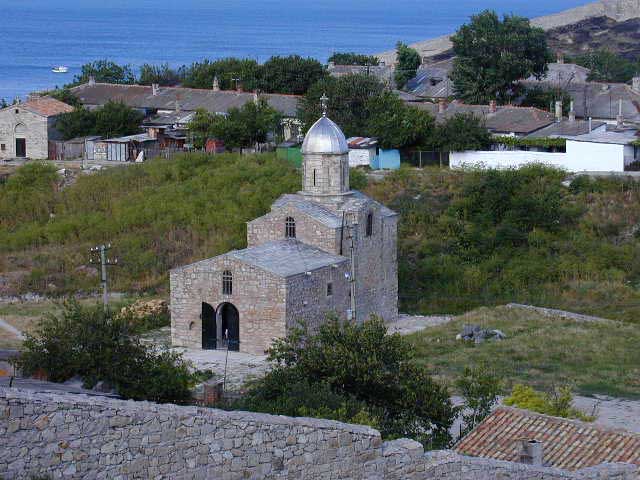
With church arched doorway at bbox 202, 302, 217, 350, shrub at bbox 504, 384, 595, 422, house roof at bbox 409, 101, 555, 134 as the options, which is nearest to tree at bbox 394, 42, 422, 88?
house roof at bbox 409, 101, 555, 134

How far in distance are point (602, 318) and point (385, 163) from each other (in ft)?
54.3

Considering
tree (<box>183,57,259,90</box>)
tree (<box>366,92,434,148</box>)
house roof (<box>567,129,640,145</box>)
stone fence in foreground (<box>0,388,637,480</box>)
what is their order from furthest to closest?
1. tree (<box>183,57,259,90</box>)
2. tree (<box>366,92,434,148</box>)
3. house roof (<box>567,129,640,145</box>)
4. stone fence in foreground (<box>0,388,637,480</box>)

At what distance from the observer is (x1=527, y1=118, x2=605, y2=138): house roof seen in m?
50.2

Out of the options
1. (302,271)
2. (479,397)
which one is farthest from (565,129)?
(479,397)

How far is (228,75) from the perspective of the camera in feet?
220

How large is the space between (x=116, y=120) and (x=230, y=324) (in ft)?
88.7

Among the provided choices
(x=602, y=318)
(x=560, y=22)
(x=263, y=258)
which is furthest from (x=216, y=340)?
(x=560, y=22)

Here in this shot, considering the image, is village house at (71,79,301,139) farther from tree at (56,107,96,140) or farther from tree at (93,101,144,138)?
tree at (56,107,96,140)

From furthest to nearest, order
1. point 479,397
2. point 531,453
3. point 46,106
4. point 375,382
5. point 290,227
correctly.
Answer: point 46,106 < point 290,227 < point 479,397 < point 375,382 < point 531,453

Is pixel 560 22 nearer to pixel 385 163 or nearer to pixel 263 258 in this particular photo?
pixel 385 163

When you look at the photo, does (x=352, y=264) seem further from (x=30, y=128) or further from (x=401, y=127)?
(x=30, y=128)

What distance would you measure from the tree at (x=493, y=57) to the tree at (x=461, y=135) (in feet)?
40.1

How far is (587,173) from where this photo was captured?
46.1m

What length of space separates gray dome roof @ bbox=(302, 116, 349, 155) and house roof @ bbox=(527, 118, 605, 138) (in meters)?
19.4
